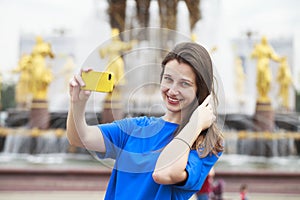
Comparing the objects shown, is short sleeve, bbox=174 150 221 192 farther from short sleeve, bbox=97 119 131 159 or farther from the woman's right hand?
the woman's right hand

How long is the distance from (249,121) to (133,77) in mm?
11168

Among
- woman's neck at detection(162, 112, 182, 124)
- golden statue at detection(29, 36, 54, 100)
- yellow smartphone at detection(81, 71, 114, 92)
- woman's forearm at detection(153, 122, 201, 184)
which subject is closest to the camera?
yellow smartphone at detection(81, 71, 114, 92)

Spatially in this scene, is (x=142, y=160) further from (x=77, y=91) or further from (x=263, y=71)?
(x=263, y=71)

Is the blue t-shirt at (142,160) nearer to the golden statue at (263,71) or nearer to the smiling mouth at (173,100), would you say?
the smiling mouth at (173,100)

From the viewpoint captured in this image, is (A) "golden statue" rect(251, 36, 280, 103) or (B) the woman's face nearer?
(B) the woman's face

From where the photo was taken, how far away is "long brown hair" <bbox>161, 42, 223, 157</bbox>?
145 cm

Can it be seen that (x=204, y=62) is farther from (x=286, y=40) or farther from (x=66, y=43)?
(x=286, y=40)

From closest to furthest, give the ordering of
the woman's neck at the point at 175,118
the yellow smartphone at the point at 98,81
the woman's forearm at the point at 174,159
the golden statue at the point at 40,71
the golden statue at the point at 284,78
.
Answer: the yellow smartphone at the point at 98,81
the woman's forearm at the point at 174,159
the woman's neck at the point at 175,118
the golden statue at the point at 40,71
the golden statue at the point at 284,78

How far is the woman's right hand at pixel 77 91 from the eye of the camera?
53.1 inches

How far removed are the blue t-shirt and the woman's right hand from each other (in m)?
0.18

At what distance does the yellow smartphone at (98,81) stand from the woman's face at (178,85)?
0.71ft

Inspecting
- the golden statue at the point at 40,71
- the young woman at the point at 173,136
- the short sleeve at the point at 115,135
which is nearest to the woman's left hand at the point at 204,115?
the young woman at the point at 173,136

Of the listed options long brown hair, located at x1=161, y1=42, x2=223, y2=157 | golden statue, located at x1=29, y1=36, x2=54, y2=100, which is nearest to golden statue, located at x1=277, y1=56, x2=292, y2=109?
golden statue, located at x1=29, y1=36, x2=54, y2=100

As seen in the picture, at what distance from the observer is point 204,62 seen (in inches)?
57.1
